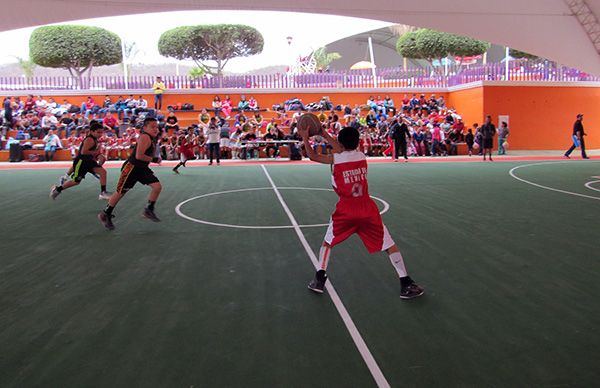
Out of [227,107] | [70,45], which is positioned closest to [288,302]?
[227,107]

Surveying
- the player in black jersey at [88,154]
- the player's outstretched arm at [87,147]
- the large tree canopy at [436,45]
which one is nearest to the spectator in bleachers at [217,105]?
the player in black jersey at [88,154]

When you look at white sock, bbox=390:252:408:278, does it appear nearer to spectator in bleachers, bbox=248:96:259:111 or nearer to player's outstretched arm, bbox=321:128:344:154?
player's outstretched arm, bbox=321:128:344:154

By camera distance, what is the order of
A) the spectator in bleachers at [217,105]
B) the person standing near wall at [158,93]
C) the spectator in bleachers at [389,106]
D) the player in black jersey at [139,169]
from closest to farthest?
the player in black jersey at [139,169] < the spectator in bleachers at [217,105] < the person standing near wall at [158,93] < the spectator in bleachers at [389,106]

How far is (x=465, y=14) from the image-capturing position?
1600 cm

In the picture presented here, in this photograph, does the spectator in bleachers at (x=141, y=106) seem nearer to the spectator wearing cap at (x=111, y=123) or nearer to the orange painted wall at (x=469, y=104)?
the spectator wearing cap at (x=111, y=123)

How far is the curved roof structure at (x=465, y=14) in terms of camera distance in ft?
45.6

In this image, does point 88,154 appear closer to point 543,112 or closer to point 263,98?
point 263,98

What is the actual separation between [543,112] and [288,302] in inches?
1059

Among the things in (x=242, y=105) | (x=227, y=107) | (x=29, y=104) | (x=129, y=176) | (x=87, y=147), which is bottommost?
(x=129, y=176)

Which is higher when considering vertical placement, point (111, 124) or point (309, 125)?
point (111, 124)

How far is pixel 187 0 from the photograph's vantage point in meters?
14.5

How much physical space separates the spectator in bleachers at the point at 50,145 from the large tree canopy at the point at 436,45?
33713 millimetres

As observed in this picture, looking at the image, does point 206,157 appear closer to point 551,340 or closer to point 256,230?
point 256,230

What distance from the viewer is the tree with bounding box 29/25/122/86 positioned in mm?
40688
